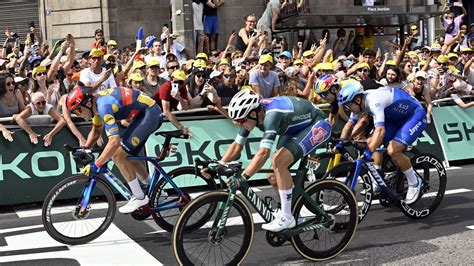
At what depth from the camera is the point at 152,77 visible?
36.4 ft

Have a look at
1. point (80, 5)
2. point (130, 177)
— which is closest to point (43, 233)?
point (130, 177)

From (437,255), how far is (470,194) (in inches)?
123

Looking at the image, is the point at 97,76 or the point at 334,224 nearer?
the point at 334,224

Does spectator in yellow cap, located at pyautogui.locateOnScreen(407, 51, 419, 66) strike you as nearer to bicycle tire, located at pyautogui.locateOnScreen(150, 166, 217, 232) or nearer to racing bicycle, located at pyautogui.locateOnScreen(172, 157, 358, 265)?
bicycle tire, located at pyautogui.locateOnScreen(150, 166, 217, 232)

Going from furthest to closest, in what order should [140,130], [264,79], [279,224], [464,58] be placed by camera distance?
[464,58]
[264,79]
[140,130]
[279,224]

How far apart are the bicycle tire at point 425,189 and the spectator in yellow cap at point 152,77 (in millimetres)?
4636

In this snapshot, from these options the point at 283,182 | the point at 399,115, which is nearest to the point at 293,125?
the point at 283,182

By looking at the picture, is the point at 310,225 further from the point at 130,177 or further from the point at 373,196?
the point at 130,177

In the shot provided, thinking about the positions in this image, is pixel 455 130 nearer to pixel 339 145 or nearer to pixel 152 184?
pixel 339 145

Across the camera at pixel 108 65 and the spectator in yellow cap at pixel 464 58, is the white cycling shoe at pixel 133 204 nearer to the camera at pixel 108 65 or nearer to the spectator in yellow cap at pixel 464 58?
the camera at pixel 108 65

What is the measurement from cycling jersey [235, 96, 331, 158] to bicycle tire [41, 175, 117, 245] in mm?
1838

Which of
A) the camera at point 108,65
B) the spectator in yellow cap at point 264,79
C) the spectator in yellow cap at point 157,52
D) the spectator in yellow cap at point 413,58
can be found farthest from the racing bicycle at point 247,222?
the spectator in yellow cap at point 413,58

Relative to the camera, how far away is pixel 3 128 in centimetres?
953

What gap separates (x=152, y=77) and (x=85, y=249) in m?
4.34
